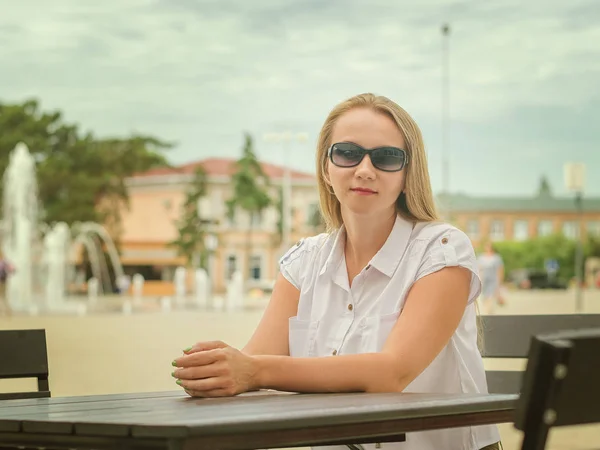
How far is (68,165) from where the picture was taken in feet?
219

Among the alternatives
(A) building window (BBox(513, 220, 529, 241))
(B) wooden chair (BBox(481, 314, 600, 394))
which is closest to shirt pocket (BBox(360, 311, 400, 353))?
(B) wooden chair (BBox(481, 314, 600, 394))

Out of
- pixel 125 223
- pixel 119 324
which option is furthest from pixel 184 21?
pixel 119 324

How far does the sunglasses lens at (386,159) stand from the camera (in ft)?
9.48

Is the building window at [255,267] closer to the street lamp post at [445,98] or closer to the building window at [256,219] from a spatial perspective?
the building window at [256,219]

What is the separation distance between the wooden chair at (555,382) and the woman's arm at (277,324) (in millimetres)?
1363

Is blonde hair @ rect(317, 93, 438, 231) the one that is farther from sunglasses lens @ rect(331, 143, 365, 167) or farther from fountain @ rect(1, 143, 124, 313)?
fountain @ rect(1, 143, 124, 313)

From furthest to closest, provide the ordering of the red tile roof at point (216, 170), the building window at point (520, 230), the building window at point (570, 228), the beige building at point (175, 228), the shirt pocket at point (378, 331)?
the building window at point (570, 228)
the building window at point (520, 230)
the red tile roof at point (216, 170)
the beige building at point (175, 228)
the shirt pocket at point (378, 331)

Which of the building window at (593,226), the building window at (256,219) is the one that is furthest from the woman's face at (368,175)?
the building window at (593,226)

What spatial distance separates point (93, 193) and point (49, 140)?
15.1 feet

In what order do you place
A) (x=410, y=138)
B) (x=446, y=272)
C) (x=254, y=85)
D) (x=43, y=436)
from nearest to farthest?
(x=43, y=436)
(x=446, y=272)
(x=410, y=138)
(x=254, y=85)

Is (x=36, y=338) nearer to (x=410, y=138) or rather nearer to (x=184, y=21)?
(x=410, y=138)

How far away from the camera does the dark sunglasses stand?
2.89 metres

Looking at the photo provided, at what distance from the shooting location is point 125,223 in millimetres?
77938

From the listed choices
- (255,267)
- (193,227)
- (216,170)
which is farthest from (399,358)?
(216,170)
